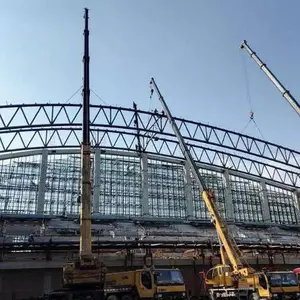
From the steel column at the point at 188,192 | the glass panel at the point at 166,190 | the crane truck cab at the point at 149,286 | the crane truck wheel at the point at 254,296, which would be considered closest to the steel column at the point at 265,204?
the steel column at the point at 188,192

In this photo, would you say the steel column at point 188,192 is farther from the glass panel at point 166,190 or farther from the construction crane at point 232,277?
the construction crane at point 232,277

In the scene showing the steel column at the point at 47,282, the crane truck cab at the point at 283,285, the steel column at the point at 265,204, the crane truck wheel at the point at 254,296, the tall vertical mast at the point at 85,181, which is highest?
the steel column at the point at 265,204

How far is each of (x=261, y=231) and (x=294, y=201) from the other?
13287 mm

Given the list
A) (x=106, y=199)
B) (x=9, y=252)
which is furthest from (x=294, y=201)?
(x=9, y=252)

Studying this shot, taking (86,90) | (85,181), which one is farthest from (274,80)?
(85,181)

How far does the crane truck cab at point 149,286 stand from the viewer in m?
19.3

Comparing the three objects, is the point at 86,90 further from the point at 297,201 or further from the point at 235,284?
the point at 297,201

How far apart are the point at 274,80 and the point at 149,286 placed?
61.6 ft

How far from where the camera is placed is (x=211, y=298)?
74.6ft

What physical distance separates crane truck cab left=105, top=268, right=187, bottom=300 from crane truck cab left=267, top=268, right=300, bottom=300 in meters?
5.06

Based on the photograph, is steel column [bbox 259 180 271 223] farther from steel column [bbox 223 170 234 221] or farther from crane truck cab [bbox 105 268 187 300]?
crane truck cab [bbox 105 268 187 300]

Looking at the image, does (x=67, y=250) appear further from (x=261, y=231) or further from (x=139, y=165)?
(x=261, y=231)

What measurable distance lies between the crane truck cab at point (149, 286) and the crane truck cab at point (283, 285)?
5059 mm

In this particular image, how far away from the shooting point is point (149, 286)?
1945 cm
